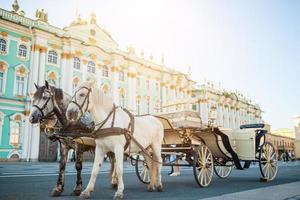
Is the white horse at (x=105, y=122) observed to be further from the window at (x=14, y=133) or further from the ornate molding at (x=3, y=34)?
the ornate molding at (x=3, y=34)

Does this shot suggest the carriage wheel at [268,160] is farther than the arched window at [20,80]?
No

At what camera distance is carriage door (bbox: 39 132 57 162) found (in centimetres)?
2741

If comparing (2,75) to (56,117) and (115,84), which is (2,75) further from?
(56,117)

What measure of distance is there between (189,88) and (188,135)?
37.9 metres

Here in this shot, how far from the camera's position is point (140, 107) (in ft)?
123

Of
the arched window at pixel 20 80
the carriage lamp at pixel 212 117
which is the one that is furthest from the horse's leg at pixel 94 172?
the arched window at pixel 20 80

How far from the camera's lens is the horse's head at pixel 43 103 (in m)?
5.86

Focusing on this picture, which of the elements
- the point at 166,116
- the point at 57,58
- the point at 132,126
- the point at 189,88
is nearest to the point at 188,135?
the point at 166,116

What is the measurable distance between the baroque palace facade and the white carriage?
8840mm

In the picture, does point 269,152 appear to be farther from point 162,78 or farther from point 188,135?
point 162,78

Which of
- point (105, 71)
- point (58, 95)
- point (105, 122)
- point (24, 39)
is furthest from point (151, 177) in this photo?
point (105, 71)

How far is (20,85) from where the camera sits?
26.8 meters

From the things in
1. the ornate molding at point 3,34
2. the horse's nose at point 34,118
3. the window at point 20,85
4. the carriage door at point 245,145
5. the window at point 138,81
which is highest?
the ornate molding at point 3,34

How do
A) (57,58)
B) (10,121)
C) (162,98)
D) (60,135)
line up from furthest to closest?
(162,98), (57,58), (10,121), (60,135)
